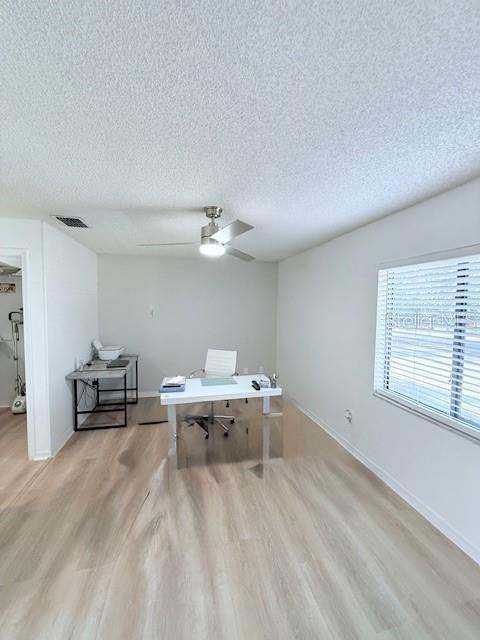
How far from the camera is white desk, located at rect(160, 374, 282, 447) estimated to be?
265 cm

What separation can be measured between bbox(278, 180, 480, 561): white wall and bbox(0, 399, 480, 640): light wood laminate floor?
0.25 m

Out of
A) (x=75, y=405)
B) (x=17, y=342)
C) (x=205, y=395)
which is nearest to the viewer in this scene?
(x=205, y=395)

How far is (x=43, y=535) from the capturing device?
190cm

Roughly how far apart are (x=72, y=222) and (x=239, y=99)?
233cm

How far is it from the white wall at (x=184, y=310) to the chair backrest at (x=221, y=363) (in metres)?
1.16

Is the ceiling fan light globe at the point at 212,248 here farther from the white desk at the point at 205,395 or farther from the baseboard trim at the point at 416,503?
the baseboard trim at the point at 416,503

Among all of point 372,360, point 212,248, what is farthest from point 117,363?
point 372,360

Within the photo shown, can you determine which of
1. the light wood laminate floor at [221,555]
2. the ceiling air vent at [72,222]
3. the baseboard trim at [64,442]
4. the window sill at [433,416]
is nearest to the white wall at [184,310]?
the baseboard trim at [64,442]

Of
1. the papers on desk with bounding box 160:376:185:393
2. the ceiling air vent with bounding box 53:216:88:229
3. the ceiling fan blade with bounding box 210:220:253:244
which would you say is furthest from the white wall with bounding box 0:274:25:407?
the ceiling fan blade with bounding box 210:220:253:244

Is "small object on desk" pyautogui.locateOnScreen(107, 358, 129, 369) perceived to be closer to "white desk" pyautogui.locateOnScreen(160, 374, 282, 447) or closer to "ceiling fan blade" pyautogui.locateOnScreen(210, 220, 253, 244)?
"white desk" pyautogui.locateOnScreen(160, 374, 282, 447)

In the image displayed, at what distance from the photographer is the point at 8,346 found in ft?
13.9

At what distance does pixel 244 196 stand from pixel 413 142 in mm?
1089

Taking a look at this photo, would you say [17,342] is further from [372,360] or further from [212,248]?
[372,360]

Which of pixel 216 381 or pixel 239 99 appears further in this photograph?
pixel 216 381
